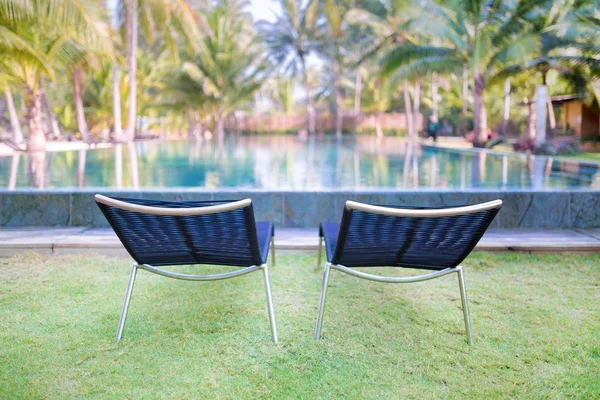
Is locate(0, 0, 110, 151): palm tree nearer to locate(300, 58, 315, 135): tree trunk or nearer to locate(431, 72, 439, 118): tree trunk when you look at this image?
locate(431, 72, 439, 118): tree trunk

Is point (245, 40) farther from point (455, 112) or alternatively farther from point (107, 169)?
point (107, 169)

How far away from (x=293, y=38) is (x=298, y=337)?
30.6 metres

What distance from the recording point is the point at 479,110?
16219mm

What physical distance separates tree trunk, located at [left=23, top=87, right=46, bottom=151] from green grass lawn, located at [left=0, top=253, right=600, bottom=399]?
1188cm

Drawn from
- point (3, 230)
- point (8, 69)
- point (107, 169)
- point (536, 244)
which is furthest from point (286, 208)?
point (8, 69)

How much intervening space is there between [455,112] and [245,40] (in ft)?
45.0

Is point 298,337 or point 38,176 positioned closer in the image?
point 298,337

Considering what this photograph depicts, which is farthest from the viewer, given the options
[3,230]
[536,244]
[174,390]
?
[3,230]

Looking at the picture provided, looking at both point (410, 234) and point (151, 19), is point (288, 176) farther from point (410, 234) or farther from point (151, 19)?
point (151, 19)

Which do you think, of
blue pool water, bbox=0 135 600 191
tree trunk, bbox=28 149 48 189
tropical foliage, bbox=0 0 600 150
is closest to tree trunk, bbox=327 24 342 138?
tropical foliage, bbox=0 0 600 150

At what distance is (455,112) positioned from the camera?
1156 inches

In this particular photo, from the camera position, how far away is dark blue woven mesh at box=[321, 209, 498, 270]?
89.0 inches

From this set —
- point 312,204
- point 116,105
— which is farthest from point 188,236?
point 116,105

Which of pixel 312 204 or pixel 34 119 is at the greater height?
pixel 34 119
